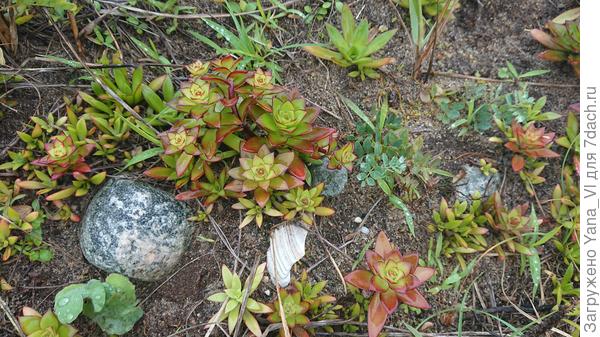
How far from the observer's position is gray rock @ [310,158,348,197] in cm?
264

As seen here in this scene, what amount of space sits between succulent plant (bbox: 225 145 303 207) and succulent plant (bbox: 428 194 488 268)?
0.82 metres

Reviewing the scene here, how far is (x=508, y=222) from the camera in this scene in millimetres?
2674

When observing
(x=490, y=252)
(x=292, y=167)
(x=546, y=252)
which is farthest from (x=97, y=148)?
(x=546, y=252)

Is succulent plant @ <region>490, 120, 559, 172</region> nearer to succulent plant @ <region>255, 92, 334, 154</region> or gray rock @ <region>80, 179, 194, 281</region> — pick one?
succulent plant @ <region>255, 92, 334, 154</region>

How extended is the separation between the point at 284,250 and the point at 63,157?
44.9 inches

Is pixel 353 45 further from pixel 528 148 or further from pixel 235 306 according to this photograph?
pixel 235 306

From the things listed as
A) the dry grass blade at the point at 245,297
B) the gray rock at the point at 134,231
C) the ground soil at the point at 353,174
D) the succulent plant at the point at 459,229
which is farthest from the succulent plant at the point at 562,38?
the gray rock at the point at 134,231

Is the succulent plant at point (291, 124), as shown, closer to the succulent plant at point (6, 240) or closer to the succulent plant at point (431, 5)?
the succulent plant at point (431, 5)

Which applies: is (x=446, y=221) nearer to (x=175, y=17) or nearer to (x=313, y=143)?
(x=313, y=143)

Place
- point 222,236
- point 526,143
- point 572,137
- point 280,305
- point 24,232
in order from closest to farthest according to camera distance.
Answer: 1. point 280,305
2. point 24,232
3. point 222,236
4. point 526,143
5. point 572,137

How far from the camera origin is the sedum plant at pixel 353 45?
9.13 ft

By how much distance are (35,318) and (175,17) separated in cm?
166

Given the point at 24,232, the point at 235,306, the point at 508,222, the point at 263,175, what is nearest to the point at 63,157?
the point at 24,232

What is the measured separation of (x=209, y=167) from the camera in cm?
251
